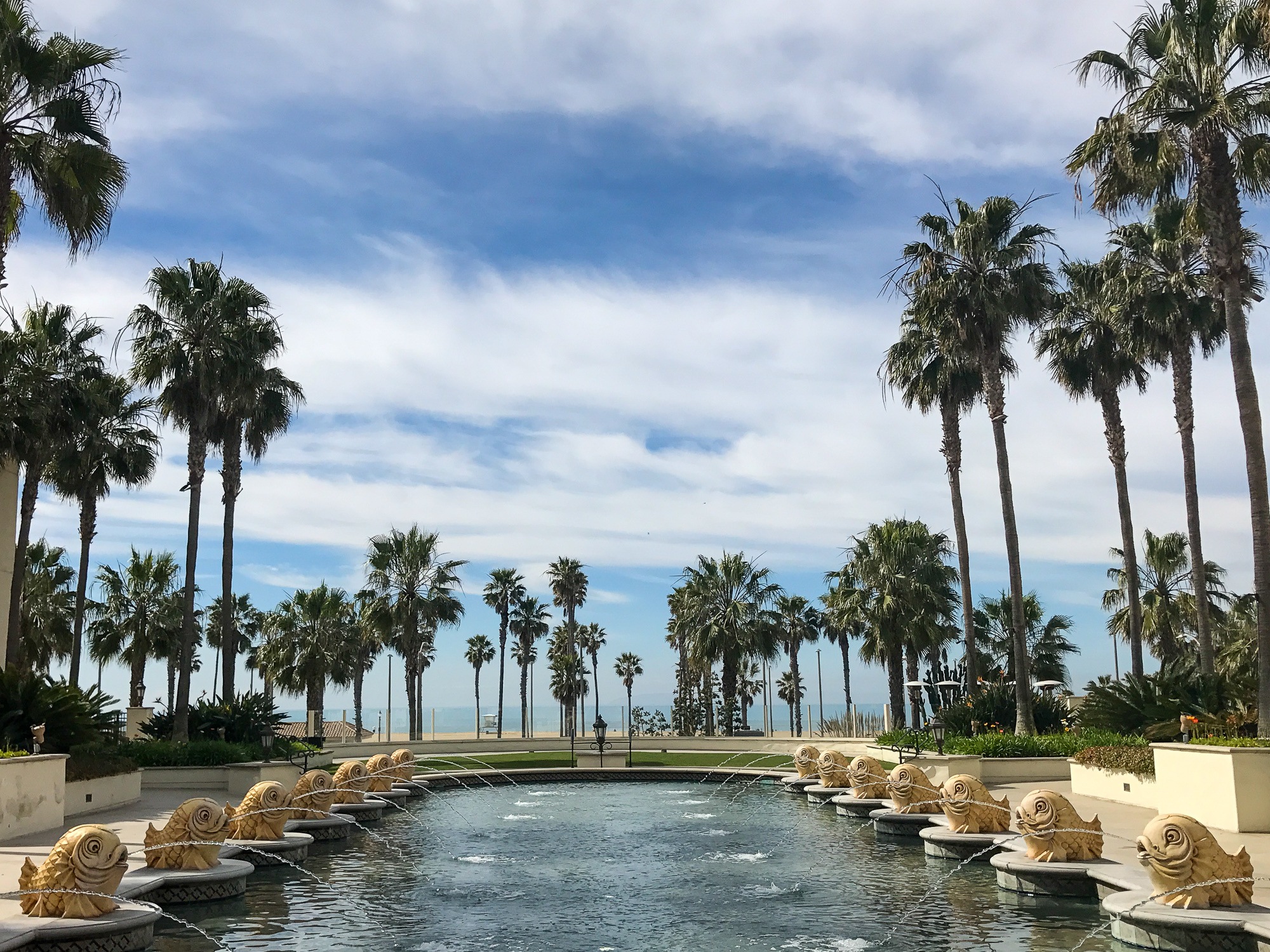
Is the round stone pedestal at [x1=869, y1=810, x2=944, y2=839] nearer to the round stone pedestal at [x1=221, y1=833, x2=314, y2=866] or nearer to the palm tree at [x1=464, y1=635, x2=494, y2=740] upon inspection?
the round stone pedestal at [x1=221, y1=833, x2=314, y2=866]

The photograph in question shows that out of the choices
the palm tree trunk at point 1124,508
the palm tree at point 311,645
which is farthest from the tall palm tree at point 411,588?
the palm tree trunk at point 1124,508

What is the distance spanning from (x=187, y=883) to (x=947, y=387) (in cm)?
2986

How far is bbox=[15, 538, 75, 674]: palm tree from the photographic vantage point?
43781 mm

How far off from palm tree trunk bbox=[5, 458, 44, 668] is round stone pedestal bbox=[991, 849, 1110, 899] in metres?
23.6

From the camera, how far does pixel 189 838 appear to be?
1396 cm

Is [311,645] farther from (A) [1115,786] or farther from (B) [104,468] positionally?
(A) [1115,786]

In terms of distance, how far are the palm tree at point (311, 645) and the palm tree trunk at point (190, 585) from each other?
24.9m

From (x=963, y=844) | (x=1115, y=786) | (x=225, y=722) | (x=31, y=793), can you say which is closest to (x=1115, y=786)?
(x=1115, y=786)

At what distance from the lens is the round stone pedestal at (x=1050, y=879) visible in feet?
43.8

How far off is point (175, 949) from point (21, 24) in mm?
17892

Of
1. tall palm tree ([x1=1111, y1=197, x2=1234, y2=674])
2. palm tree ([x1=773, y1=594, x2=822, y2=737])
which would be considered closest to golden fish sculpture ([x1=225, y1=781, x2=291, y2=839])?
tall palm tree ([x1=1111, y1=197, x2=1234, y2=674])

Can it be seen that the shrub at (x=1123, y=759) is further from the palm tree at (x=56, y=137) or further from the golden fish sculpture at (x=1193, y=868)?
the palm tree at (x=56, y=137)

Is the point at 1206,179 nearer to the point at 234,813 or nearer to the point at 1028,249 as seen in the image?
the point at 1028,249

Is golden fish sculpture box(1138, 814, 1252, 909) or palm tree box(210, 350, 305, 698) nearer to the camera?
golden fish sculpture box(1138, 814, 1252, 909)
